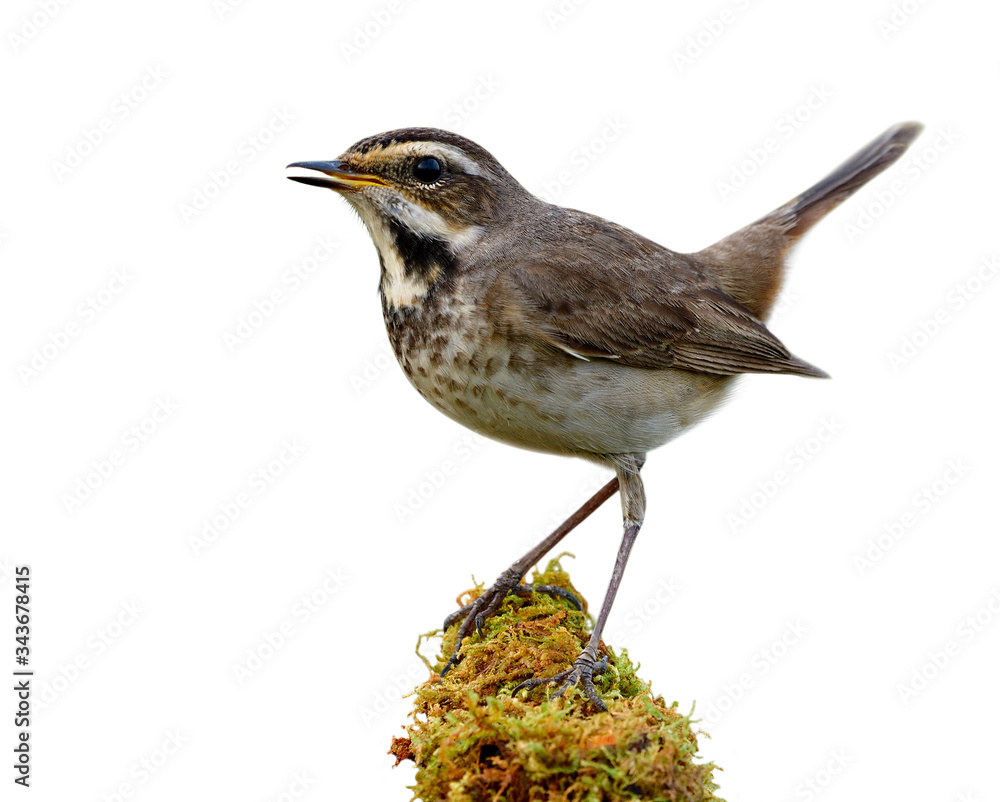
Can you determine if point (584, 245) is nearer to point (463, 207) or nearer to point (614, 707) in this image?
point (463, 207)

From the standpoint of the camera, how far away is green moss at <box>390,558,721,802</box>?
161 inches

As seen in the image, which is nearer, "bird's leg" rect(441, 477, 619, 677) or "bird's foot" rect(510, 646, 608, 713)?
"bird's foot" rect(510, 646, 608, 713)

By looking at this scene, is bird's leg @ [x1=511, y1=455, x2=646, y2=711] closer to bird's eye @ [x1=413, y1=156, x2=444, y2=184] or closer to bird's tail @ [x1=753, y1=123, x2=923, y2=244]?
bird's eye @ [x1=413, y1=156, x2=444, y2=184]

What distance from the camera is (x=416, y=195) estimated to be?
519 cm

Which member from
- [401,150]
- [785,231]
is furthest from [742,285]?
[401,150]

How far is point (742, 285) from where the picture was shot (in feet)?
20.7

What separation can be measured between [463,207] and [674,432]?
1.85m

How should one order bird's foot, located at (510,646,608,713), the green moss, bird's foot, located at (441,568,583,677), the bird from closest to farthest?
the green moss
bird's foot, located at (510,646,608,713)
the bird
bird's foot, located at (441,568,583,677)

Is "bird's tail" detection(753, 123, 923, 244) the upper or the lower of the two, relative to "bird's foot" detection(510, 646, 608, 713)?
upper

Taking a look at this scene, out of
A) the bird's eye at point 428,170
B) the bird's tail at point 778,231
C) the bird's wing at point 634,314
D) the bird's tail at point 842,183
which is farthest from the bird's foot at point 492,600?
the bird's tail at point 842,183

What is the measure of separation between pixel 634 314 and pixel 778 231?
1.89 metres

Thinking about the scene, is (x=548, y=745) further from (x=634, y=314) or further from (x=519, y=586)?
(x=634, y=314)

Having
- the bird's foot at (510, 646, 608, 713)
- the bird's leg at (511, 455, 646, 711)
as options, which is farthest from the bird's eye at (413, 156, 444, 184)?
the bird's foot at (510, 646, 608, 713)

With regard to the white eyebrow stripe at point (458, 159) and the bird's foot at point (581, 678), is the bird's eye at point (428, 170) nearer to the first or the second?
the white eyebrow stripe at point (458, 159)
